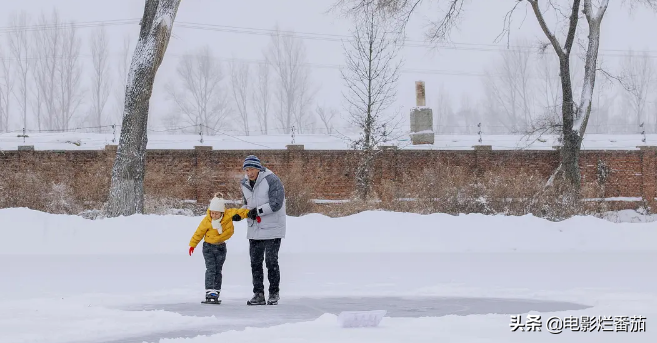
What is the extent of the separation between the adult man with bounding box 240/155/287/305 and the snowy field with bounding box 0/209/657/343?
31 centimetres

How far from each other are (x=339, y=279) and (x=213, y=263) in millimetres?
2555

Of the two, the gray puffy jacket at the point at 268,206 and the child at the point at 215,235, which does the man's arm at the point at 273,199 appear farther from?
the child at the point at 215,235

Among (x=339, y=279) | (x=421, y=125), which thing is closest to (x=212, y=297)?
(x=339, y=279)

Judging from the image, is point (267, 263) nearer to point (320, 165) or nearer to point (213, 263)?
point (213, 263)

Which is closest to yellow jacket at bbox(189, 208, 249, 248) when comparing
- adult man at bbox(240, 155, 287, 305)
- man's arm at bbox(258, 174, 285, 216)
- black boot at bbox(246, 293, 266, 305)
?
adult man at bbox(240, 155, 287, 305)

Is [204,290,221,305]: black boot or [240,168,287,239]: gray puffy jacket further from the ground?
[240,168,287,239]: gray puffy jacket

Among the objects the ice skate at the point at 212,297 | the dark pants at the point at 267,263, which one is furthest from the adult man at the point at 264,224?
the ice skate at the point at 212,297

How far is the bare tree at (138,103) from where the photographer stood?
1944cm

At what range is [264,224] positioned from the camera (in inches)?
393

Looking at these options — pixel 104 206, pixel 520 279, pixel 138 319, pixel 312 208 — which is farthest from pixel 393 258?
pixel 104 206

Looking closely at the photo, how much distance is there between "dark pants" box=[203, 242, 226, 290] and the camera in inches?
397

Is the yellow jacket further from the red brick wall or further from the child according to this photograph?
the red brick wall

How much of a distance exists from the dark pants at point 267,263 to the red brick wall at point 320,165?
1788 centimetres

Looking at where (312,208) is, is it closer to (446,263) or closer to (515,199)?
(515,199)
